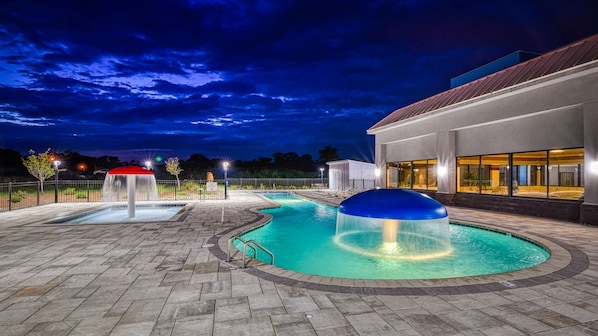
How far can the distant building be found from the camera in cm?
2714

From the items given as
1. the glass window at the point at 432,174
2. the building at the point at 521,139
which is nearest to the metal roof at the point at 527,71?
the building at the point at 521,139

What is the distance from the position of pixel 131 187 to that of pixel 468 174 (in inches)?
624

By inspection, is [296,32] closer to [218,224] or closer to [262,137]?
[218,224]

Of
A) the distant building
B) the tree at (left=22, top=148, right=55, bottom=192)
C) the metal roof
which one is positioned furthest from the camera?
the distant building

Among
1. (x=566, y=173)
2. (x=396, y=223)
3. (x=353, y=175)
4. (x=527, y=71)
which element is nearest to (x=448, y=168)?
(x=566, y=173)

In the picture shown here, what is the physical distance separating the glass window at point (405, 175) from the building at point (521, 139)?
102 centimetres

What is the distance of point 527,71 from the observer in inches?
461

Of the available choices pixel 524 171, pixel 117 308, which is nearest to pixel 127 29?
pixel 117 308

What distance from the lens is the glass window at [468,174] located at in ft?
48.0

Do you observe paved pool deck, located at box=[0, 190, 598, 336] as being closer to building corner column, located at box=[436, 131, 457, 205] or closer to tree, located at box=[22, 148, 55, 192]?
building corner column, located at box=[436, 131, 457, 205]

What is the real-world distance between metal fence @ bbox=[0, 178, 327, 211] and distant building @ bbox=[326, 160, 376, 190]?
2.29 metres

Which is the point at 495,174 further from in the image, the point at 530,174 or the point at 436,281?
the point at 436,281

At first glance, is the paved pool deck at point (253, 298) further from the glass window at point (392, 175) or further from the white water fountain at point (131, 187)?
the glass window at point (392, 175)

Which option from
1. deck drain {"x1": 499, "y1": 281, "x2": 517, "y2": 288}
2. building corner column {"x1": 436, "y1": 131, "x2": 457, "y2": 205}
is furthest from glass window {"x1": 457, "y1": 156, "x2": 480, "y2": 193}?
deck drain {"x1": 499, "y1": 281, "x2": 517, "y2": 288}
